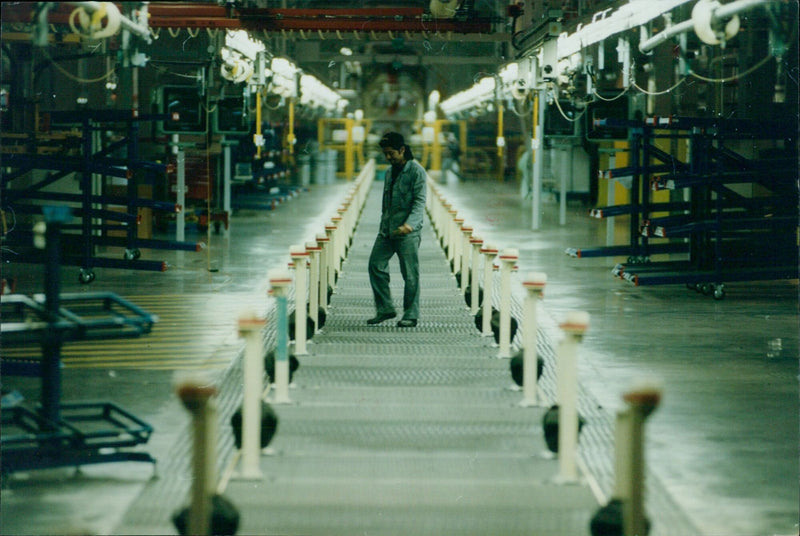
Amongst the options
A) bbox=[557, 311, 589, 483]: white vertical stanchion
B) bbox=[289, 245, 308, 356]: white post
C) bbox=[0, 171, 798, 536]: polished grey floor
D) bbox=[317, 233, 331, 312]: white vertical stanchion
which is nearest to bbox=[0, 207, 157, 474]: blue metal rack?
bbox=[0, 171, 798, 536]: polished grey floor

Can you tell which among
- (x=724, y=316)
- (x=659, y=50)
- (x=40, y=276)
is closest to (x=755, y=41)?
(x=659, y=50)

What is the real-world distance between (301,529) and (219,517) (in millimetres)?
487

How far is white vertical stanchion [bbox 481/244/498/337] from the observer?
9.97 meters

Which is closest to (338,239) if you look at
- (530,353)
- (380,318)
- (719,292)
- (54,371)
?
(380,318)

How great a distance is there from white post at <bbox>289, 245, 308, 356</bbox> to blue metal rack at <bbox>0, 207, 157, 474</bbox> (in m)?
2.34

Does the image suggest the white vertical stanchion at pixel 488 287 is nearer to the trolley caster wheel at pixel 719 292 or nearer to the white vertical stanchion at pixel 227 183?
the trolley caster wheel at pixel 719 292

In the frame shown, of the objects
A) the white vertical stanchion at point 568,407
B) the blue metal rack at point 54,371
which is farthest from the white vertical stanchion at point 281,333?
the white vertical stanchion at point 568,407

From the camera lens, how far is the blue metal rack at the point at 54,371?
5.68 metres

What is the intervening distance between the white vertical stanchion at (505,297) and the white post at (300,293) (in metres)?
1.55

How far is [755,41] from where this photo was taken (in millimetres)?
18609

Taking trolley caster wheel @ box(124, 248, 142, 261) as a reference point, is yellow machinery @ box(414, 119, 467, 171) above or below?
above

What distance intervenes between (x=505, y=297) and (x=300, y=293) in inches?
65.0

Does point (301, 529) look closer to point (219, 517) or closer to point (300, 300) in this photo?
point (219, 517)

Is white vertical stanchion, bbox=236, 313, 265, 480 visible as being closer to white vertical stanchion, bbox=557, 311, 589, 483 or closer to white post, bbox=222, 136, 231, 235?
white vertical stanchion, bbox=557, 311, 589, 483
